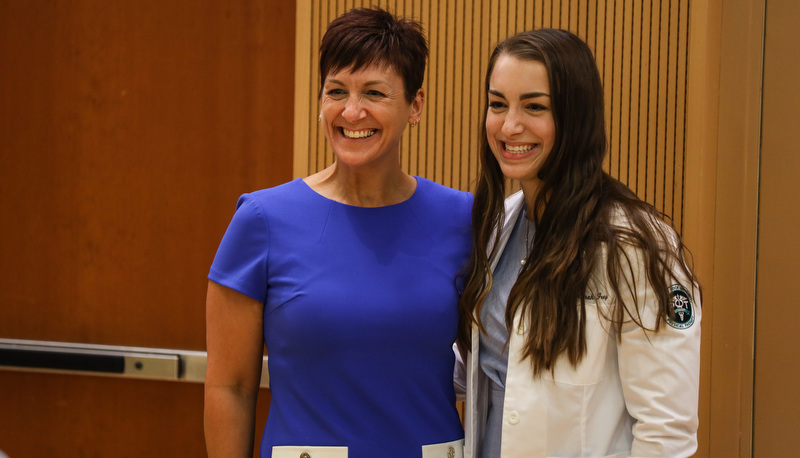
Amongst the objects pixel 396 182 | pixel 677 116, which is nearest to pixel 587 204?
pixel 396 182

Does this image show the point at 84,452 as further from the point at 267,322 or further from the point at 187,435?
the point at 267,322

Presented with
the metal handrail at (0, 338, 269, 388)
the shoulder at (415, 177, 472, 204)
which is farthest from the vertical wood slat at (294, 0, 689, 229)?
the metal handrail at (0, 338, 269, 388)

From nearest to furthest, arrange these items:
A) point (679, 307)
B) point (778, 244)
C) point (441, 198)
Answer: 1. point (679, 307)
2. point (441, 198)
3. point (778, 244)

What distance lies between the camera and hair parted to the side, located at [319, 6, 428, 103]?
1753 mm

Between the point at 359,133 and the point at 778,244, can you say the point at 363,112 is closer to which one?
the point at 359,133

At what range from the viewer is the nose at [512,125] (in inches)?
66.2

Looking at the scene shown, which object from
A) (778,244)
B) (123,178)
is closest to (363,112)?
(778,244)

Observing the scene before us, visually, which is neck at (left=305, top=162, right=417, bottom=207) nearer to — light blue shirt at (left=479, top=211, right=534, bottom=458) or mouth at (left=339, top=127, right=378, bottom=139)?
mouth at (left=339, top=127, right=378, bottom=139)

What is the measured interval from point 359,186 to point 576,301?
60 cm

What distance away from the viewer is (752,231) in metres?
2.43

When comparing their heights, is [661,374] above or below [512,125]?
below

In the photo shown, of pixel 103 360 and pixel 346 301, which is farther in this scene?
pixel 103 360

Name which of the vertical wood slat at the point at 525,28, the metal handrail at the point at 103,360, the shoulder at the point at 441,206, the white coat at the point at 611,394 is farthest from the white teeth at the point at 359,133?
the metal handrail at the point at 103,360

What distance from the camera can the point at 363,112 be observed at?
1.77m
